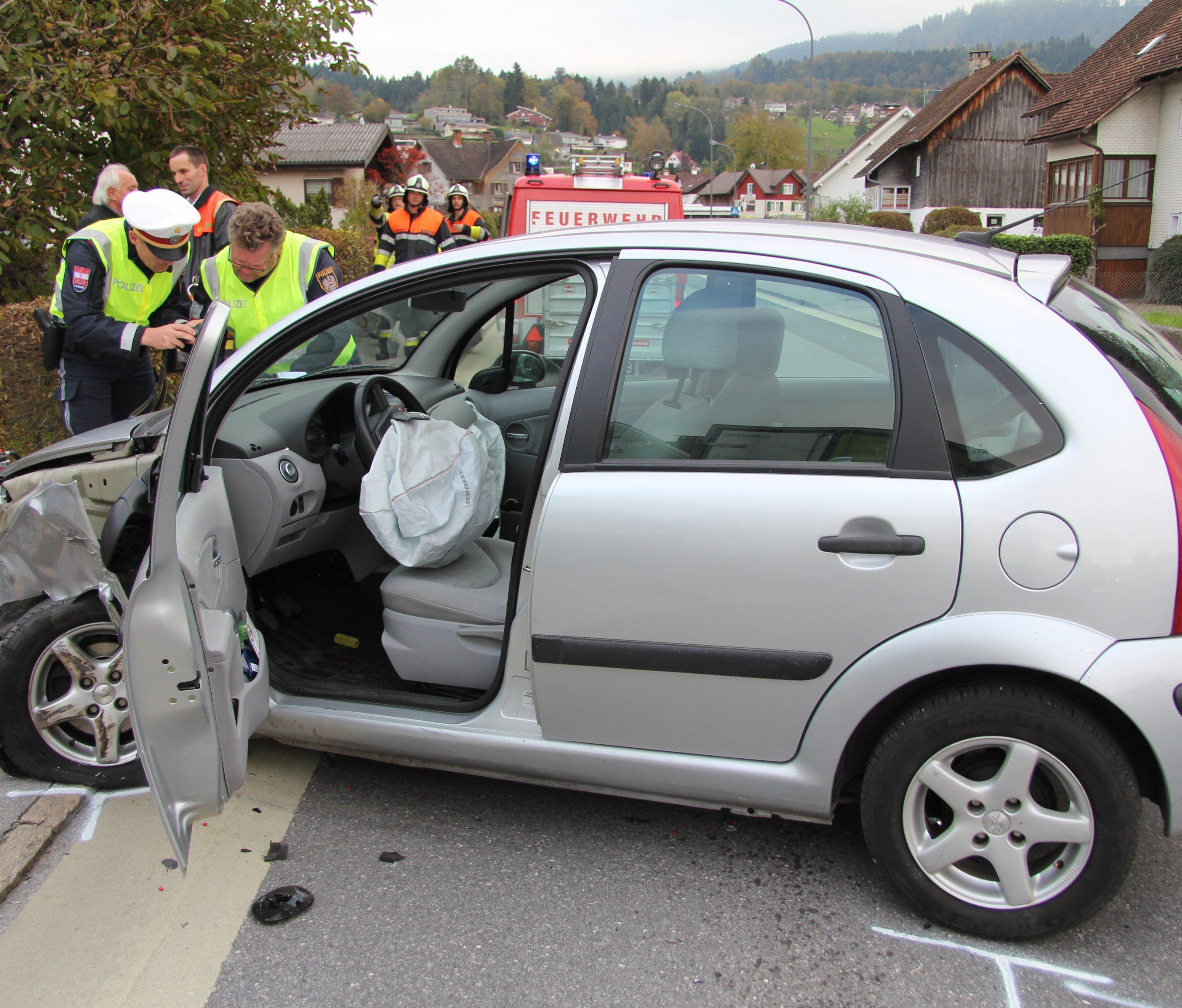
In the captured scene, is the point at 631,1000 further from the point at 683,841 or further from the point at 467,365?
the point at 467,365

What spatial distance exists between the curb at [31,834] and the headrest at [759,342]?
2.32m

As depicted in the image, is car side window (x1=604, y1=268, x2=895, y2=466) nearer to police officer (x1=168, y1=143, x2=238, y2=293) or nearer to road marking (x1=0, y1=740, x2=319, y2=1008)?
road marking (x1=0, y1=740, x2=319, y2=1008)

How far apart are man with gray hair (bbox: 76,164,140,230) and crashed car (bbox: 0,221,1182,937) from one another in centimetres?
253

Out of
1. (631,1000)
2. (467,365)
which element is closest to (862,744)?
(631,1000)

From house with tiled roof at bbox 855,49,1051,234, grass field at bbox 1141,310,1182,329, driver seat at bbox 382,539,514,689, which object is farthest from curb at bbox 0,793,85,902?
house with tiled roof at bbox 855,49,1051,234

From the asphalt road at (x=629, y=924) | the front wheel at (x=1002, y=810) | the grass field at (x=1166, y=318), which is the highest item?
the front wheel at (x=1002, y=810)

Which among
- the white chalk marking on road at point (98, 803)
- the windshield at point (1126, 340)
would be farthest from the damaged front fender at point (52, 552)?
the windshield at point (1126, 340)

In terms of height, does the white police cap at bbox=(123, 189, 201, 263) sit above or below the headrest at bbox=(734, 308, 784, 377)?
above

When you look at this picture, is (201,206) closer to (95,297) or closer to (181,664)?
(95,297)

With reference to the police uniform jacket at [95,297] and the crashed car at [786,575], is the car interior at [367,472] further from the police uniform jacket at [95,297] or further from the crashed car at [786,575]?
the police uniform jacket at [95,297]

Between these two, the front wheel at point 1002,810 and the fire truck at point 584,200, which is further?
the fire truck at point 584,200

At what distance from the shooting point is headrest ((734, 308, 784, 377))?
2.42 m

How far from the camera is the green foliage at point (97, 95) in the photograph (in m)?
6.00

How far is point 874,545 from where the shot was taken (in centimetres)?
218
